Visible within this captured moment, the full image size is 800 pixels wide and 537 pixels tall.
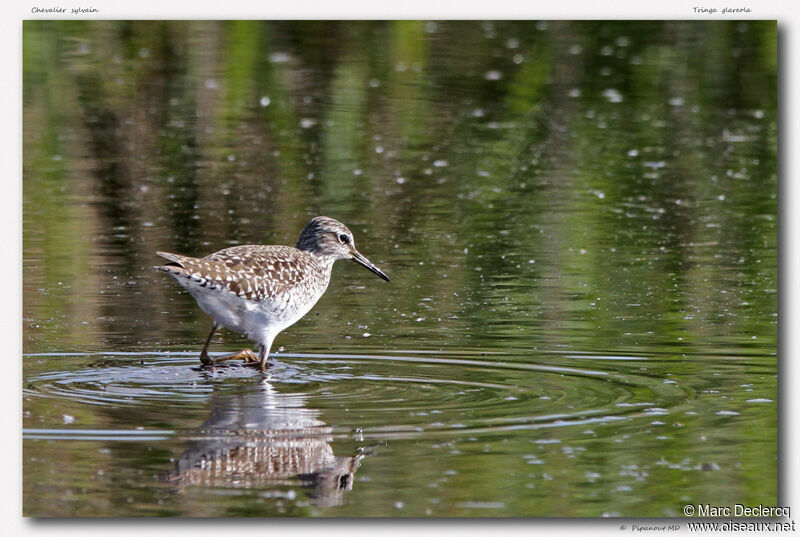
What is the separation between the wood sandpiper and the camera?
11.1 metres

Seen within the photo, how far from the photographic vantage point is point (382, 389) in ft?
35.0

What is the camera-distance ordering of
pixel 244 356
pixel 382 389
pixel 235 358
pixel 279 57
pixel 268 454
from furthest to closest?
1. pixel 279 57
2. pixel 244 356
3. pixel 235 358
4. pixel 382 389
5. pixel 268 454

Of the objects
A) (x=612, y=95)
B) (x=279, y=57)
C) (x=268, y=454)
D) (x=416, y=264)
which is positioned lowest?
(x=268, y=454)

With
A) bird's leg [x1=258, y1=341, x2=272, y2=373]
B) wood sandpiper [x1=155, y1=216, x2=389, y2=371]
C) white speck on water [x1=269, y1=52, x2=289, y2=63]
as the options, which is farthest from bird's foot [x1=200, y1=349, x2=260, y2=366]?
white speck on water [x1=269, y1=52, x2=289, y2=63]

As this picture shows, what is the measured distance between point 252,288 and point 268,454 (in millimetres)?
2500

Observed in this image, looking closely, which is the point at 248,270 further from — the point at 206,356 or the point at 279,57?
the point at 279,57

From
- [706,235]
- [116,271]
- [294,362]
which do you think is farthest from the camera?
[706,235]

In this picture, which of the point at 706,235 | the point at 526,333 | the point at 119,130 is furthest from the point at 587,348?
the point at 119,130

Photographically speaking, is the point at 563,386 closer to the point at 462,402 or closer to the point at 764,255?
the point at 462,402

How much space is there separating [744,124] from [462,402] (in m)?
10.2

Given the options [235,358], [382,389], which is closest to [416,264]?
[235,358]

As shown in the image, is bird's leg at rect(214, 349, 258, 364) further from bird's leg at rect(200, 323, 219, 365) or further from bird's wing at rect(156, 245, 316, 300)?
bird's wing at rect(156, 245, 316, 300)

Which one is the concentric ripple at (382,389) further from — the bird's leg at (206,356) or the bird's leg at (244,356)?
the bird's leg at (244,356)

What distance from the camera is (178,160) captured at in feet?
62.2
